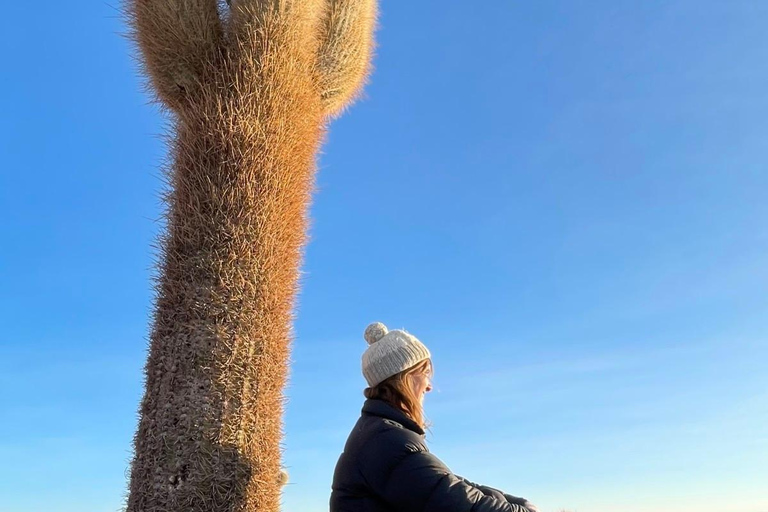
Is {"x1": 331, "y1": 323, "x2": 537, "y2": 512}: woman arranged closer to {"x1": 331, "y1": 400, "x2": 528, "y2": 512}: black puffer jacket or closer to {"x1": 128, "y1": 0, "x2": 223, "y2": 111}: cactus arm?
{"x1": 331, "y1": 400, "x2": 528, "y2": 512}: black puffer jacket

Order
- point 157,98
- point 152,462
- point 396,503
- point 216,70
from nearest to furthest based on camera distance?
point 396,503 → point 152,462 → point 216,70 → point 157,98

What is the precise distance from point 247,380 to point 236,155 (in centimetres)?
132

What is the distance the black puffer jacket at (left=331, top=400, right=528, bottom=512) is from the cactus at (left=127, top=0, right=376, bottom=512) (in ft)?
3.67

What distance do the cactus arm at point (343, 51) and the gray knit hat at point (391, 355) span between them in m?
2.49

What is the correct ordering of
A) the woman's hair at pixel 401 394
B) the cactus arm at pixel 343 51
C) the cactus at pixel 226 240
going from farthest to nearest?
1. the cactus arm at pixel 343 51
2. the cactus at pixel 226 240
3. the woman's hair at pixel 401 394

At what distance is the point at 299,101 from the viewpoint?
4.25 m

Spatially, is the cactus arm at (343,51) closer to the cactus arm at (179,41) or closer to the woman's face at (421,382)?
the cactus arm at (179,41)

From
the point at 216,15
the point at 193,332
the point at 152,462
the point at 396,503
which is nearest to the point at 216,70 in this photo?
the point at 216,15

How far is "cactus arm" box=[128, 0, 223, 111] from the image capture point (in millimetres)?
4098

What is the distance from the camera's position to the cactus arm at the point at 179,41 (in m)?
4.10

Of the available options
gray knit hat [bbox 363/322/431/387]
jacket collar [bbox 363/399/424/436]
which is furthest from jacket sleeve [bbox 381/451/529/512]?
gray knit hat [bbox 363/322/431/387]

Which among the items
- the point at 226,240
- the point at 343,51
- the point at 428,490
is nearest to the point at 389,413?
the point at 428,490

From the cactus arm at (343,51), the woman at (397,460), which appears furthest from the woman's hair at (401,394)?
the cactus arm at (343,51)

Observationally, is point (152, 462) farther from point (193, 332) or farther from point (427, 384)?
point (427, 384)
